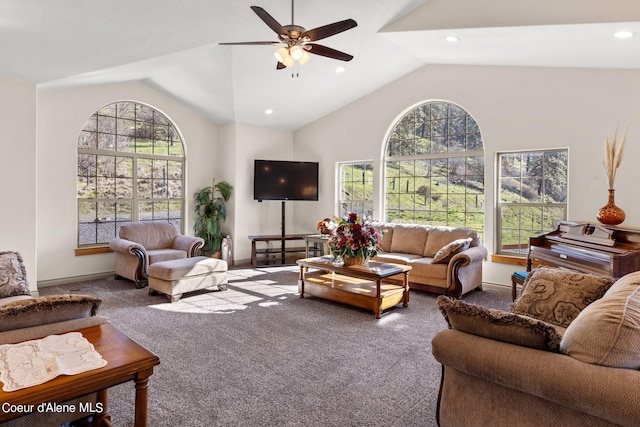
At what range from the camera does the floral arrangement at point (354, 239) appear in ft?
14.7

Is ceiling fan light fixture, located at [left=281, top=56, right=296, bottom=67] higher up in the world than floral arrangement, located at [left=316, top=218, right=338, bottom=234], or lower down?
higher up

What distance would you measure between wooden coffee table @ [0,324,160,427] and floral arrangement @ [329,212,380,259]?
2.86 m

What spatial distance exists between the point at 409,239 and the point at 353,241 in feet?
5.79

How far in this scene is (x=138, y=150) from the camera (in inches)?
258

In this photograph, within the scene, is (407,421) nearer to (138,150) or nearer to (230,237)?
(230,237)

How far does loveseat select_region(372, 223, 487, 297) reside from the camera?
486 cm

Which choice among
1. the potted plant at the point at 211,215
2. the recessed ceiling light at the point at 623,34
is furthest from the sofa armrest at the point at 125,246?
the recessed ceiling light at the point at 623,34

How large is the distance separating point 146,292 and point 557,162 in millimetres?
5849

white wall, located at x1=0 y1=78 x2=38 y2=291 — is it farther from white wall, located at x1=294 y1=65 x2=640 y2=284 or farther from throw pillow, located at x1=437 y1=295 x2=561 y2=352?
throw pillow, located at x1=437 y1=295 x2=561 y2=352

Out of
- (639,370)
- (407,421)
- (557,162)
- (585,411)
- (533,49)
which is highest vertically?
(533,49)

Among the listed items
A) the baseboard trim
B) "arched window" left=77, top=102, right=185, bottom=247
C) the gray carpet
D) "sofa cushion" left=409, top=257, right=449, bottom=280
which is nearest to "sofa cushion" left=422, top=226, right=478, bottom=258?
"sofa cushion" left=409, top=257, right=449, bottom=280

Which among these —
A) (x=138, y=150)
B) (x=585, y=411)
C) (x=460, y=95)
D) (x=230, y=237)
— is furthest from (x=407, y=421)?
(x=138, y=150)

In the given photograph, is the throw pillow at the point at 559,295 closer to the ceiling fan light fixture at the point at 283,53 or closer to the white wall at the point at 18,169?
the ceiling fan light fixture at the point at 283,53

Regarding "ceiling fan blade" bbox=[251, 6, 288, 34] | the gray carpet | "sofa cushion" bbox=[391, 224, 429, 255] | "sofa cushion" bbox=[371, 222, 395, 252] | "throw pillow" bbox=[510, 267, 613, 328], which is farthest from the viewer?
"sofa cushion" bbox=[371, 222, 395, 252]
